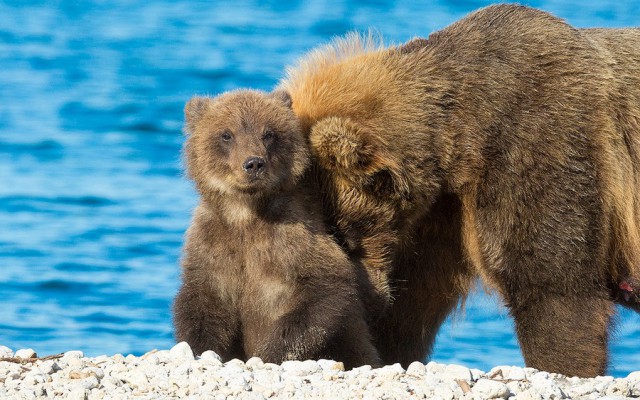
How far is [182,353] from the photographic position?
24.0ft

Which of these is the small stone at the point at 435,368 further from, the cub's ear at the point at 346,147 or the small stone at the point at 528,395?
the cub's ear at the point at 346,147

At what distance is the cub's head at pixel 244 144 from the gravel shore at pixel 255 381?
1.00 metres

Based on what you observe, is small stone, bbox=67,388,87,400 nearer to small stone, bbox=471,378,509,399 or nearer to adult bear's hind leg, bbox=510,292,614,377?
small stone, bbox=471,378,509,399

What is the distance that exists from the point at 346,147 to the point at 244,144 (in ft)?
2.09

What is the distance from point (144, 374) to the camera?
6.93m

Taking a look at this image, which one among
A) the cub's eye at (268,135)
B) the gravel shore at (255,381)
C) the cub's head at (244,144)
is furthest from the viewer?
the cub's eye at (268,135)

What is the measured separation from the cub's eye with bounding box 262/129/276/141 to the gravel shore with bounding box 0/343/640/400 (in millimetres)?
1258

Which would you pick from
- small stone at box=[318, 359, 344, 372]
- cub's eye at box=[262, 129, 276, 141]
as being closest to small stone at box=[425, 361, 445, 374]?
small stone at box=[318, 359, 344, 372]

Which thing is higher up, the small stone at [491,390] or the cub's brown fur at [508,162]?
the cub's brown fur at [508,162]

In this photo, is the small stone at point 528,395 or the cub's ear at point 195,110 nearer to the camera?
the small stone at point 528,395

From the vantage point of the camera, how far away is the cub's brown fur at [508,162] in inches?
321

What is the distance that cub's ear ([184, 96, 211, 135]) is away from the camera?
8.17m

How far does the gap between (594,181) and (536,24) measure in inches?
41.4

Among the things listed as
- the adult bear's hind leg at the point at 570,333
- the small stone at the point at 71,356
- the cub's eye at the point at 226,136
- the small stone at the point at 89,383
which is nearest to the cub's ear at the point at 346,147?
the cub's eye at the point at 226,136
